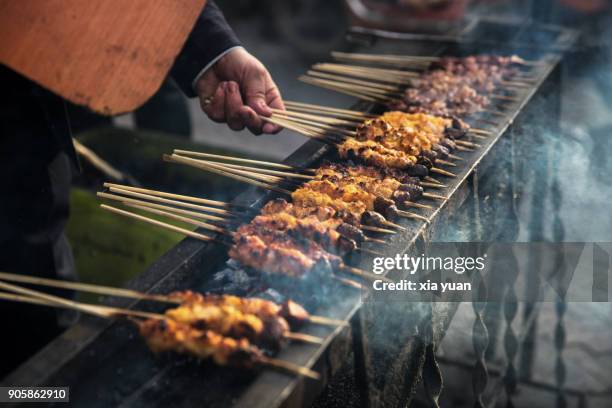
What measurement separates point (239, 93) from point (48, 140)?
122cm

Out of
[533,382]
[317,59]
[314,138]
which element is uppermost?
[317,59]

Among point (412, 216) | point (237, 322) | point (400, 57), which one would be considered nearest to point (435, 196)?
point (412, 216)

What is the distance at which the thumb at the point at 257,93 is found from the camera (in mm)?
3412

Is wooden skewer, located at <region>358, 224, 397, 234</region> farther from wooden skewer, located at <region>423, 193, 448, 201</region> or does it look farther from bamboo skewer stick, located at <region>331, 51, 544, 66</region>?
bamboo skewer stick, located at <region>331, 51, 544, 66</region>

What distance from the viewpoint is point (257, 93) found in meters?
3.49

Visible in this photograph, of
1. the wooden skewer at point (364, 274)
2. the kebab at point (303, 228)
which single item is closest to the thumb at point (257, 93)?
the kebab at point (303, 228)

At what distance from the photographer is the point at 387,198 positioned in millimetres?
2816

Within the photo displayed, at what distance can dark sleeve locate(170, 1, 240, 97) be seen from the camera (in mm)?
3639

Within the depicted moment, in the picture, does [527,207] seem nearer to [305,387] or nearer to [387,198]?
[387,198]

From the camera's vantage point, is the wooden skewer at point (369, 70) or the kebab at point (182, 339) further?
the wooden skewer at point (369, 70)

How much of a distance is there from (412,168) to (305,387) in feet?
5.03

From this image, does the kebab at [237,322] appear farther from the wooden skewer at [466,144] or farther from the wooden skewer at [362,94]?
the wooden skewer at [362,94]

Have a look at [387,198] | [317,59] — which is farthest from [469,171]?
[317,59]

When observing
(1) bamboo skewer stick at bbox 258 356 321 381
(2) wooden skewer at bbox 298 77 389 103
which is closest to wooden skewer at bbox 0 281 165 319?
(1) bamboo skewer stick at bbox 258 356 321 381
